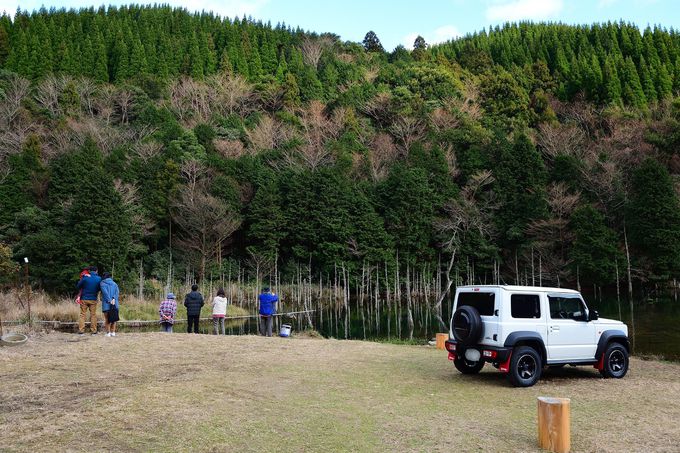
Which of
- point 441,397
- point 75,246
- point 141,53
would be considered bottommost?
point 441,397

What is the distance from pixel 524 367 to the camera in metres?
8.91

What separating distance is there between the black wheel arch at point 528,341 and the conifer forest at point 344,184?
1498cm

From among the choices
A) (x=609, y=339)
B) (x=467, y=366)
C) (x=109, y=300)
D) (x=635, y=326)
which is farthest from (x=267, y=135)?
(x=609, y=339)

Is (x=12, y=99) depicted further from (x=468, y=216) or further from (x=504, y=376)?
(x=504, y=376)

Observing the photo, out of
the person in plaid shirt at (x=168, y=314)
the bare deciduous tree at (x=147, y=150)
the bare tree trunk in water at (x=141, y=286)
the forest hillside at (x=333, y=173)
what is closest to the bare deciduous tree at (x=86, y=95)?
the forest hillside at (x=333, y=173)

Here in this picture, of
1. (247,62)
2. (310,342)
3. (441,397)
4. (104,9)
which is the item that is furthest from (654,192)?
(104,9)

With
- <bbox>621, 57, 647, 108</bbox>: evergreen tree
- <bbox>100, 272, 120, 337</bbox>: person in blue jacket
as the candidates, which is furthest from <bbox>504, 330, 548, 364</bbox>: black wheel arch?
<bbox>621, 57, 647, 108</bbox>: evergreen tree

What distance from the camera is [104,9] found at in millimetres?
98688

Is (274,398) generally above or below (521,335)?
below

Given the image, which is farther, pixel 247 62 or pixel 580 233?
pixel 247 62

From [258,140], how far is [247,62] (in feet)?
108

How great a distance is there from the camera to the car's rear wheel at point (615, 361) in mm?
9734

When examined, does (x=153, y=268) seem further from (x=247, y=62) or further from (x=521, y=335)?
(x=247, y=62)

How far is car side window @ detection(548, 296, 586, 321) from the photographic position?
367 inches
